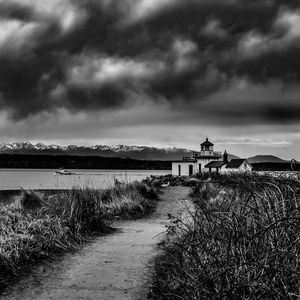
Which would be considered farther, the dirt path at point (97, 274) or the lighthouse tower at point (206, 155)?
the lighthouse tower at point (206, 155)

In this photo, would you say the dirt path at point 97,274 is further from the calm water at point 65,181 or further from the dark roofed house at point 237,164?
the dark roofed house at point 237,164

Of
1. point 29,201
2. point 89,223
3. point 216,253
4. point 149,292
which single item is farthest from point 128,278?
point 29,201

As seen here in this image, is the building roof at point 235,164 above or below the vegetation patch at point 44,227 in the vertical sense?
above

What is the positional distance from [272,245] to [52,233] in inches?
182

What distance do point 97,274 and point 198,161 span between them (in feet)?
222

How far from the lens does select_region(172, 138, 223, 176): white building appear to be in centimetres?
7262

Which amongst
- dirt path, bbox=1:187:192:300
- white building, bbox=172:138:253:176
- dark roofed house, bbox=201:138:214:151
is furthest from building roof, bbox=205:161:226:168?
dirt path, bbox=1:187:192:300

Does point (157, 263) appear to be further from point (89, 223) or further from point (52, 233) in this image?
point (89, 223)

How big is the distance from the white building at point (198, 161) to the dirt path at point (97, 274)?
63.0m

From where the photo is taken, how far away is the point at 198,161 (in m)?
73.6

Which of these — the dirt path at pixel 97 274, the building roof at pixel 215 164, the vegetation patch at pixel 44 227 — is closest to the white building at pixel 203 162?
the building roof at pixel 215 164

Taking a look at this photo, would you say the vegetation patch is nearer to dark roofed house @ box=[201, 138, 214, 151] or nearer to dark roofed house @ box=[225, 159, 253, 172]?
dark roofed house @ box=[225, 159, 253, 172]

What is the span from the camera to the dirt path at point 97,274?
5.52 metres

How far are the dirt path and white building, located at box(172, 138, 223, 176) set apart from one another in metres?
63.0
